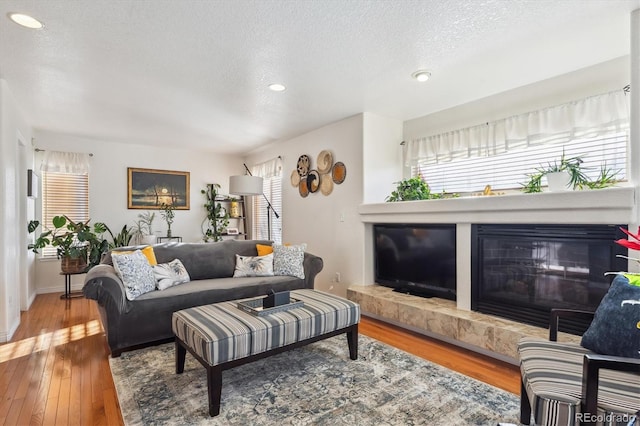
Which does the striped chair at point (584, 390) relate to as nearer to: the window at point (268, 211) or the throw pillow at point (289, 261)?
the throw pillow at point (289, 261)

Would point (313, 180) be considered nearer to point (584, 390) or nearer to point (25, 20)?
point (25, 20)

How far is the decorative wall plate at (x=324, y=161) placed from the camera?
181 inches

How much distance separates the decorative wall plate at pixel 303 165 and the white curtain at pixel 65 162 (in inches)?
132

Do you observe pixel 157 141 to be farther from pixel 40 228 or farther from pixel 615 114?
pixel 615 114

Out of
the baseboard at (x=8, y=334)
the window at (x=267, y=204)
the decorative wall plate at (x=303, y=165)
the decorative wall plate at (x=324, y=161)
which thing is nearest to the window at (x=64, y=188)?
the baseboard at (x=8, y=334)

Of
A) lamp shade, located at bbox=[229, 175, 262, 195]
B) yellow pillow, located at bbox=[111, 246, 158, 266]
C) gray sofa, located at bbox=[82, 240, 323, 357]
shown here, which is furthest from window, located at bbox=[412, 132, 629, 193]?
yellow pillow, located at bbox=[111, 246, 158, 266]

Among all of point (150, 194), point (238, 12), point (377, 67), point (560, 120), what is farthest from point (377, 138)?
point (150, 194)

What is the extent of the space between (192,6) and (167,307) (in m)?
2.44

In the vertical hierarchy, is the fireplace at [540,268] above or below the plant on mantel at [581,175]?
below

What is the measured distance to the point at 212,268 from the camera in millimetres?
3938

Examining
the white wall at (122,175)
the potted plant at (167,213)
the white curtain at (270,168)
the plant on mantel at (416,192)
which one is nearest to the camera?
the plant on mantel at (416,192)

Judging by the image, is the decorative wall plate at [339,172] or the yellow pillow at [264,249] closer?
the yellow pillow at [264,249]

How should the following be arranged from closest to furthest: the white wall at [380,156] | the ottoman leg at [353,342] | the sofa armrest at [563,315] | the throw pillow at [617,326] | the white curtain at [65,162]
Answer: the throw pillow at [617,326] → the sofa armrest at [563,315] → the ottoman leg at [353,342] → the white wall at [380,156] → the white curtain at [65,162]

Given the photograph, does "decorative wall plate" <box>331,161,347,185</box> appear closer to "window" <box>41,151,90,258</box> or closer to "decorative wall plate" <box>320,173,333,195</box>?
"decorative wall plate" <box>320,173,333,195</box>
